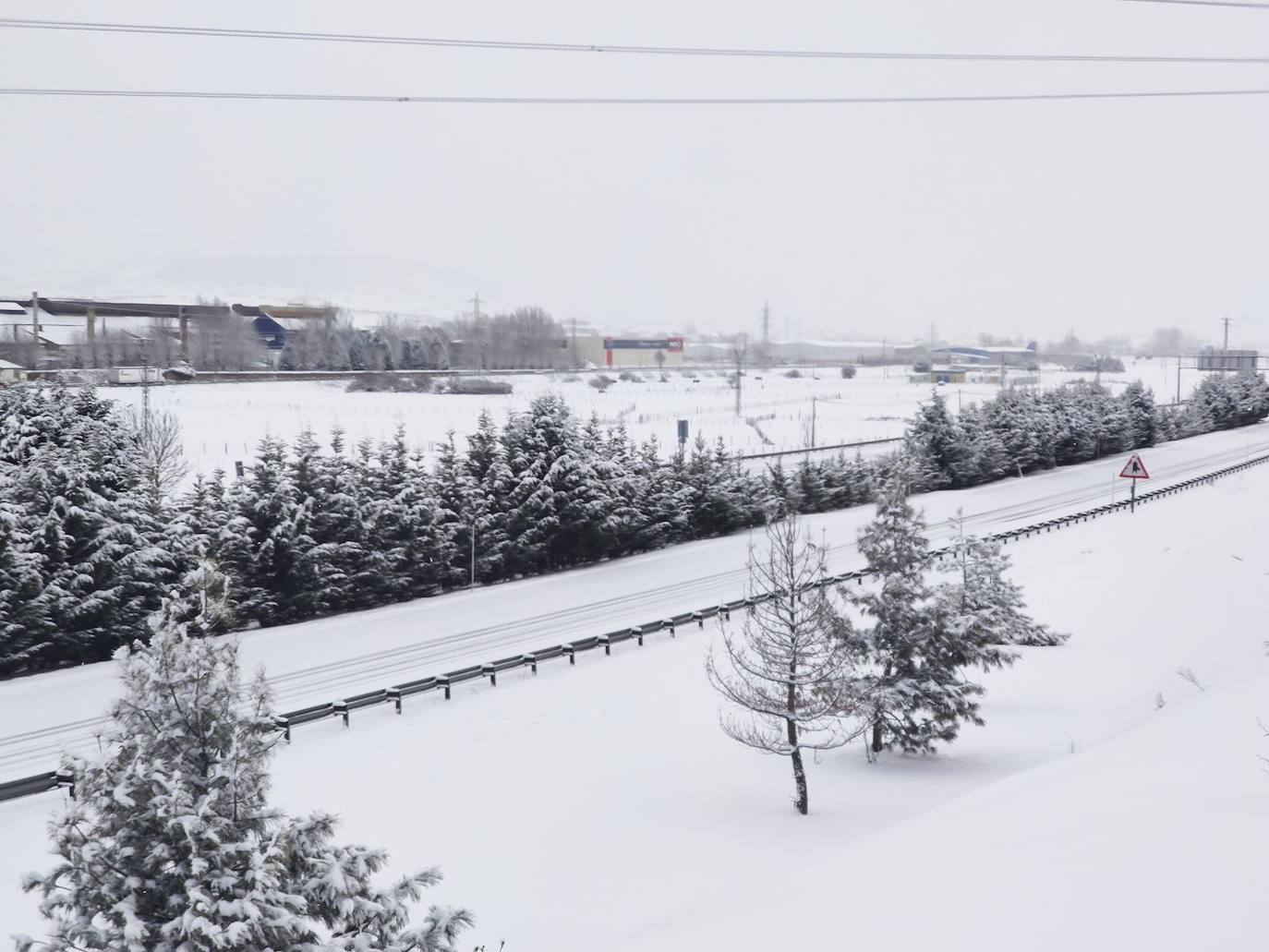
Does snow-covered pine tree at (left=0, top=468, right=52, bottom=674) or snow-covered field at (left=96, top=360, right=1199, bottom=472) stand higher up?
snow-covered field at (left=96, top=360, right=1199, bottom=472)

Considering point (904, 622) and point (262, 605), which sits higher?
point (904, 622)

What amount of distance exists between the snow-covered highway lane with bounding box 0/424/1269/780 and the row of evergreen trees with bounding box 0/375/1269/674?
881mm

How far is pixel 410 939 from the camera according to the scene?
24.0ft

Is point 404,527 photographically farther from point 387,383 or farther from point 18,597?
point 387,383

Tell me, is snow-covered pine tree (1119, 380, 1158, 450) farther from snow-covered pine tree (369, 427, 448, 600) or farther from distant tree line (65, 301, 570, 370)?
distant tree line (65, 301, 570, 370)

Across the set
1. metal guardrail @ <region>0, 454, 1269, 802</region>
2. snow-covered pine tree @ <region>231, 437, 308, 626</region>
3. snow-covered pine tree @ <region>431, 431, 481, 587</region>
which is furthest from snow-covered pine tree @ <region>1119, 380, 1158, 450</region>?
snow-covered pine tree @ <region>231, 437, 308, 626</region>

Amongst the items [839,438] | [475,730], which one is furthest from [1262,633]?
[839,438]

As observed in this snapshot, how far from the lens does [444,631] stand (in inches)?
1038

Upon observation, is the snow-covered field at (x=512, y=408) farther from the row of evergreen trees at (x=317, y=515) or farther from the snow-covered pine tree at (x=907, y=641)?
the snow-covered pine tree at (x=907, y=641)

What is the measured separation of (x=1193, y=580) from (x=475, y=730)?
902 inches

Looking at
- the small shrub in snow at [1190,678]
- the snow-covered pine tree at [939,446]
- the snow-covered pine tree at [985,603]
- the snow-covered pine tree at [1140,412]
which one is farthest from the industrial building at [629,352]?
the small shrub in snow at [1190,678]

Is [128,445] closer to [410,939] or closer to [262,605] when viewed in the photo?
[262,605]

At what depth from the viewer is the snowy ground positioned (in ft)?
26.0

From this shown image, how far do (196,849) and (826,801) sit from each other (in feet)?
37.9
